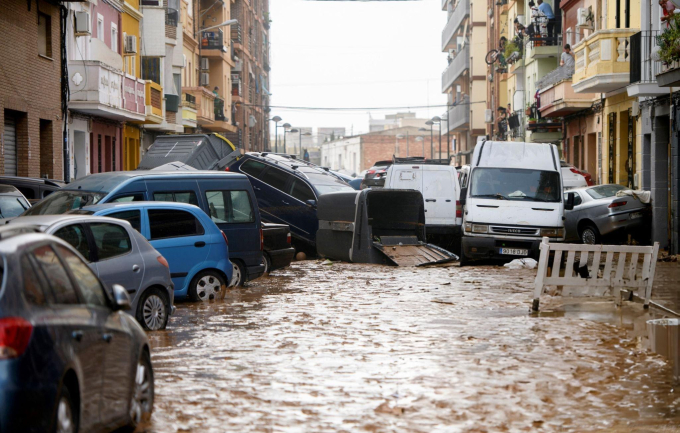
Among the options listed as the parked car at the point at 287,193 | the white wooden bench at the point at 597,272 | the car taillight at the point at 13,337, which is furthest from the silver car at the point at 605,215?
the car taillight at the point at 13,337

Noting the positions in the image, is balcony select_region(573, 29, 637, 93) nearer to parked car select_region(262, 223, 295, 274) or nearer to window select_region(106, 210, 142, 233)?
parked car select_region(262, 223, 295, 274)

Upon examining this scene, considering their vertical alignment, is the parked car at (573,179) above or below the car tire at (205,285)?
above

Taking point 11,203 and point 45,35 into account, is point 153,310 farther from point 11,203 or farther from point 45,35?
point 45,35

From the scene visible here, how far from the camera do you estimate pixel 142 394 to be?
719 centimetres

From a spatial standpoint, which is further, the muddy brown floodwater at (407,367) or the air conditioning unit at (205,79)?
the air conditioning unit at (205,79)

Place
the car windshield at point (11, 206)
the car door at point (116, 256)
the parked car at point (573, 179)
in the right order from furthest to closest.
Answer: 1. the parked car at point (573, 179)
2. the car windshield at point (11, 206)
3. the car door at point (116, 256)

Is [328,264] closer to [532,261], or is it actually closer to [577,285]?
[532,261]

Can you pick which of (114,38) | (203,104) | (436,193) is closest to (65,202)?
(436,193)

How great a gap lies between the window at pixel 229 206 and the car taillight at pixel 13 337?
11.4 m

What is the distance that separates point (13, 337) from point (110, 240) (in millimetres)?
6024

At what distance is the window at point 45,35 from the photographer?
29.5m

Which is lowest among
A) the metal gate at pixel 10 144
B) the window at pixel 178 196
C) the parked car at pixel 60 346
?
the parked car at pixel 60 346

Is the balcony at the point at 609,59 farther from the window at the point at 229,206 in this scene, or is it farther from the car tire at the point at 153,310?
the car tire at the point at 153,310

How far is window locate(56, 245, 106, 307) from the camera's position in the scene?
6.33 meters
